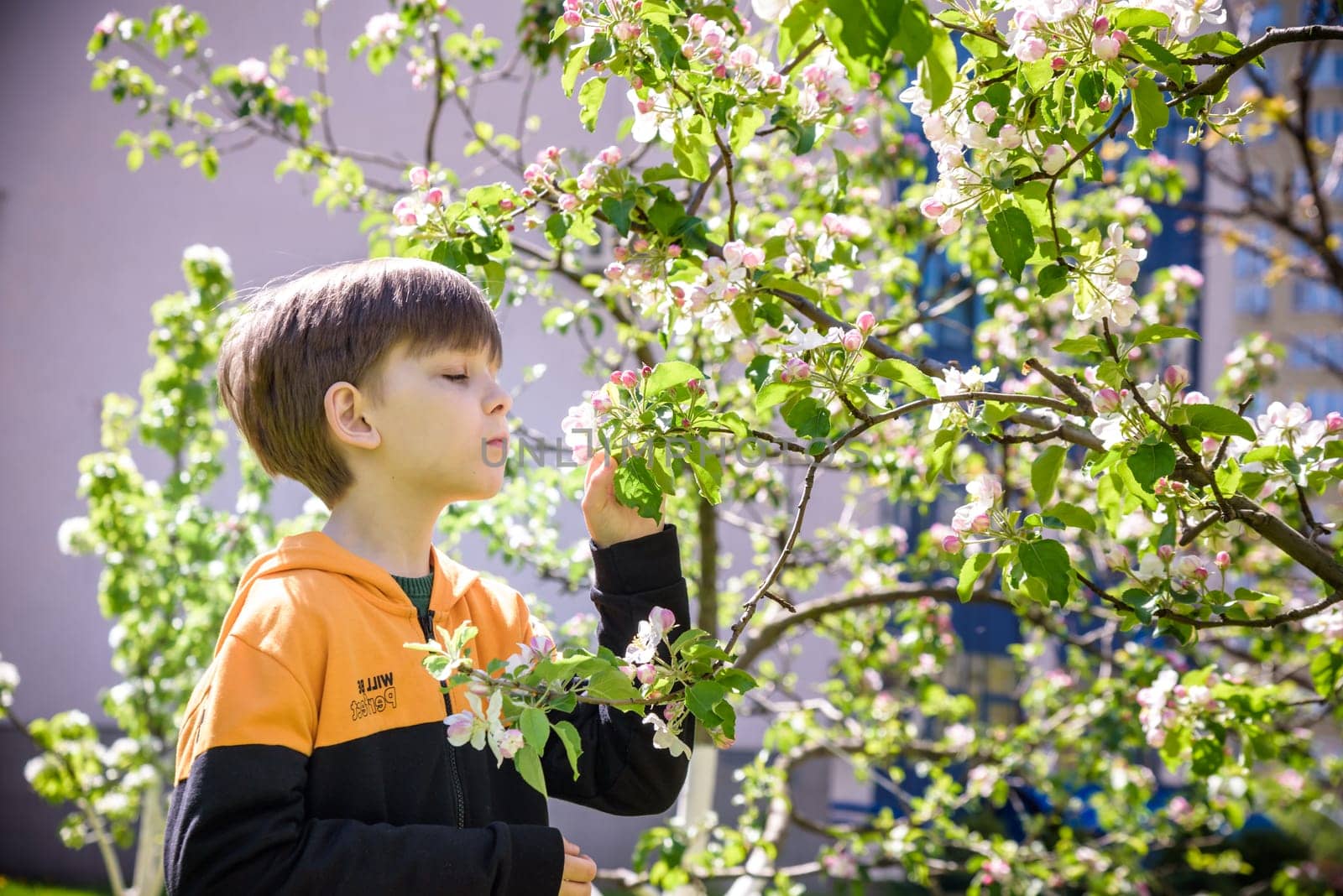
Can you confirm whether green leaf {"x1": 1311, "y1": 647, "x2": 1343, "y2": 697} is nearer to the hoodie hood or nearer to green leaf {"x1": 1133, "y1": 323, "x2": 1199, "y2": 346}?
green leaf {"x1": 1133, "y1": 323, "x2": 1199, "y2": 346}

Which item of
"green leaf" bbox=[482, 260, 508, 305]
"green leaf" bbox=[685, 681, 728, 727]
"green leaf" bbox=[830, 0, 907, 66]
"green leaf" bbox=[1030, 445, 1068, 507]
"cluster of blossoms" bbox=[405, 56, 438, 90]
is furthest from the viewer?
"cluster of blossoms" bbox=[405, 56, 438, 90]

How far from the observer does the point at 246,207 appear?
6.14 m

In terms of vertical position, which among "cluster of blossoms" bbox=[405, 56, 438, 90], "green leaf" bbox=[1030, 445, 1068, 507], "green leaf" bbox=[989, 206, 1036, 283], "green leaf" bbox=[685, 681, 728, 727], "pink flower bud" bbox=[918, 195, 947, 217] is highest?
"cluster of blossoms" bbox=[405, 56, 438, 90]

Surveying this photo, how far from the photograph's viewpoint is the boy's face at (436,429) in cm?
129

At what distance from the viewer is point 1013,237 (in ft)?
4.05

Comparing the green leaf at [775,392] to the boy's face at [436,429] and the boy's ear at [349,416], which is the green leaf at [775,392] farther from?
the boy's ear at [349,416]

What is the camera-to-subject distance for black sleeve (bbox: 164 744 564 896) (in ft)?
3.49

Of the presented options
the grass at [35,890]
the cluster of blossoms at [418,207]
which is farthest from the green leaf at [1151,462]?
the grass at [35,890]

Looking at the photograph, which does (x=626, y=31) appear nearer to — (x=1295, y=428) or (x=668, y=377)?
(x=668, y=377)

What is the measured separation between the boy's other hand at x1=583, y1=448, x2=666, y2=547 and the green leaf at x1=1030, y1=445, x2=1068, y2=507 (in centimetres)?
45

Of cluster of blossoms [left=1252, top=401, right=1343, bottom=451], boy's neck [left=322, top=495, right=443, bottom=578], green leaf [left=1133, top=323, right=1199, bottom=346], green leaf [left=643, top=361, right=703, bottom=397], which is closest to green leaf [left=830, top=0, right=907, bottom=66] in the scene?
green leaf [left=643, top=361, right=703, bottom=397]

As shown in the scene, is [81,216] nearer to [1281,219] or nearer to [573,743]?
[1281,219]

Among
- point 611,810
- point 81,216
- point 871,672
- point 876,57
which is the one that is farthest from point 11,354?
point 876,57

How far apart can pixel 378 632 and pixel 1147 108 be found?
954mm
